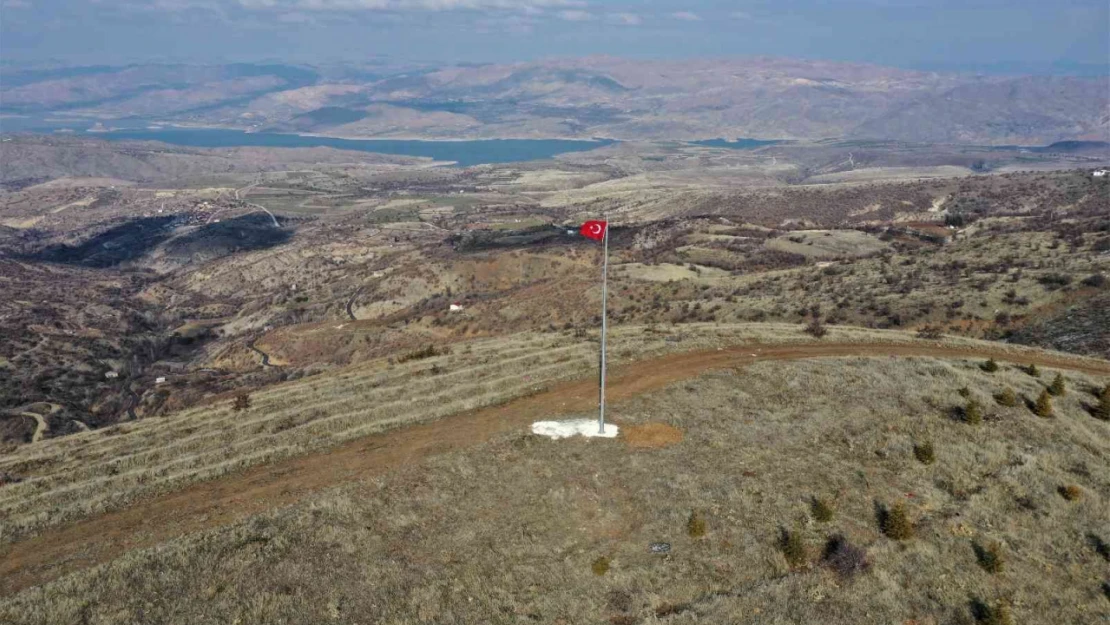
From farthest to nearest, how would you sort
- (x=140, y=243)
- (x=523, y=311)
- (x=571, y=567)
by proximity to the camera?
1. (x=140, y=243)
2. (x=523, y=311)
3. (x=571, y=567)

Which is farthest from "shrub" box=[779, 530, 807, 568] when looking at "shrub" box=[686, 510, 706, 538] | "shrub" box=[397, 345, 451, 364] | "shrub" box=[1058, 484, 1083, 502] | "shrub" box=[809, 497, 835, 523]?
"shrub" box=[397, 345, 451, 364]

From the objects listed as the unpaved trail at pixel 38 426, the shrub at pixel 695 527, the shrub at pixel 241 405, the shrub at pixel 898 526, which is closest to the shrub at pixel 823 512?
the shrub at pixel 898 526

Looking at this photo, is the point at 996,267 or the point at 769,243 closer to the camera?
the point at 996,267

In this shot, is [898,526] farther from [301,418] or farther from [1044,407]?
[301,418]

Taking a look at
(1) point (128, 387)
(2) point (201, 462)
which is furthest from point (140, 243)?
(2) point (201, 462)

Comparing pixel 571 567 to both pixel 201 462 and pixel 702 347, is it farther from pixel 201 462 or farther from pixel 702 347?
pixel 702 347
